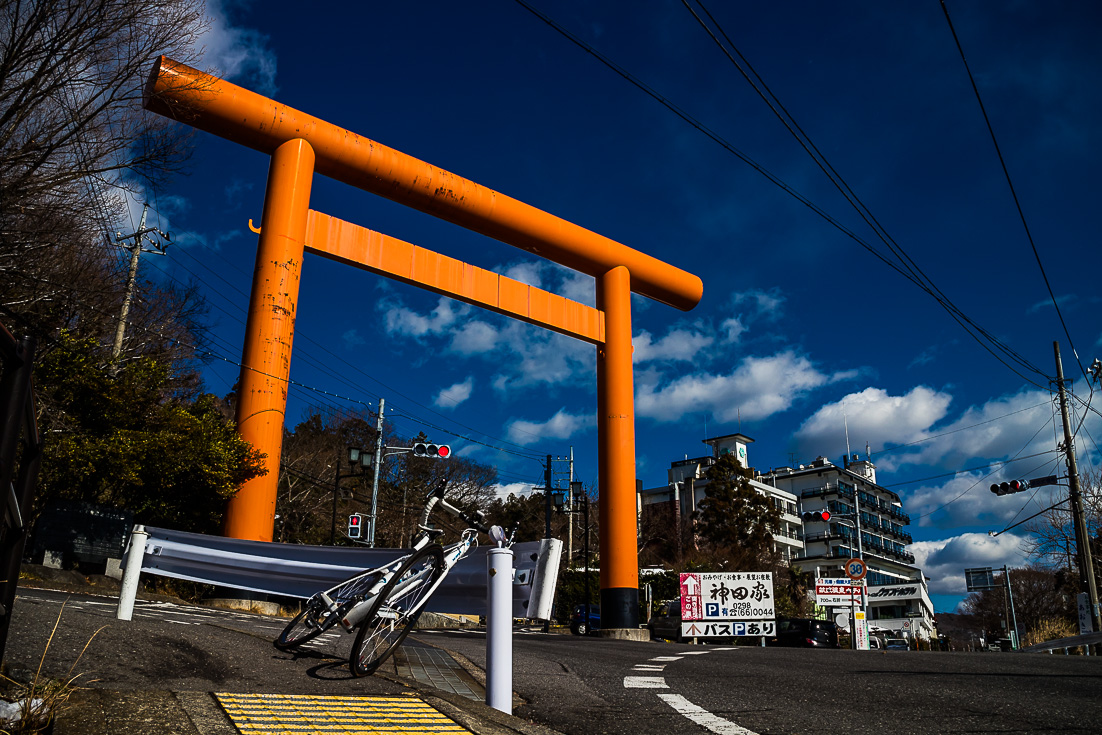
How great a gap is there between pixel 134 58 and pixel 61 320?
37.2ft

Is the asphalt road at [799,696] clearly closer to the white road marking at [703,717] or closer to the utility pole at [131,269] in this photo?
the white road marking at [703,717]

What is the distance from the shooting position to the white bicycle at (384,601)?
511 centimetres

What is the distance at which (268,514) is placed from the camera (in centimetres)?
1341

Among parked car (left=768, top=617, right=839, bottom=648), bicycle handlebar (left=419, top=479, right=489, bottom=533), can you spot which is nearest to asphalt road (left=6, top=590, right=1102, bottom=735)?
bicycle handlebar (left=419, top=479, right=489, bottom=533)

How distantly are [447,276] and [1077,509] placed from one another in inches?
748

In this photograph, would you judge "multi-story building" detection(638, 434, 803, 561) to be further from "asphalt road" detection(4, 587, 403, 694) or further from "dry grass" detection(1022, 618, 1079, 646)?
"asphalt road" detection(4, 587, 403, 694)

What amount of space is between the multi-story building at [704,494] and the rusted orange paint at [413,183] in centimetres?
3885

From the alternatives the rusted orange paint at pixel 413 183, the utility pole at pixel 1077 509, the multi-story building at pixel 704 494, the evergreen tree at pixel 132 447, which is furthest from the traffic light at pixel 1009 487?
the multi-story building at pixel 704 494

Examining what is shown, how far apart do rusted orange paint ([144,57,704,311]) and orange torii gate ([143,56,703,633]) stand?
3 cm

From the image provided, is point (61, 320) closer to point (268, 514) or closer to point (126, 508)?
point (126, 508)

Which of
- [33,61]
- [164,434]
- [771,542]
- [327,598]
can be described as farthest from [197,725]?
[771,542]

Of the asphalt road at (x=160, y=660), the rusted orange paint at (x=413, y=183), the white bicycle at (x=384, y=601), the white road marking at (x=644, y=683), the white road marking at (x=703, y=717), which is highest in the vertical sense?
the rusted orange paint at (x=413, y=183)

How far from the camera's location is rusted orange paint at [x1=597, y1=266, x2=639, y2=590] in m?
17.5

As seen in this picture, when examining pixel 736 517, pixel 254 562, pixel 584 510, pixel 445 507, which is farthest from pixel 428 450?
pixel 736 517
